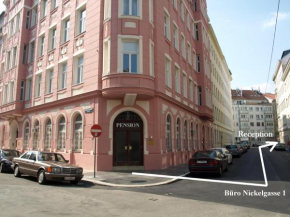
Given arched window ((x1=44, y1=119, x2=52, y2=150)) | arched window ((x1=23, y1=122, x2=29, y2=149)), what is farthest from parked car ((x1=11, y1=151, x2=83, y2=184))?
arched window ((x1=23, y1=122, x2=29, y2=149))

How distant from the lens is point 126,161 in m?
15.9

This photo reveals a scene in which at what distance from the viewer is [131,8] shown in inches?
666

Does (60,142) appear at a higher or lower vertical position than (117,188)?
higher

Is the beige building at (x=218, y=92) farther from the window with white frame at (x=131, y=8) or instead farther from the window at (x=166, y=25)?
the window with white frame at (x=131, y=8)

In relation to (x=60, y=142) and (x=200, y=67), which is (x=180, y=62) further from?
(x=60, y=142)

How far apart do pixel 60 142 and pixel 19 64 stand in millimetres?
11260

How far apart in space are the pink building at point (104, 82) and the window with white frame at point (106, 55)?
0.23 feet

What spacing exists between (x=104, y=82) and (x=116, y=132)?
335 centimetres

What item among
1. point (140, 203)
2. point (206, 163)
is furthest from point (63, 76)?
point (140, 203)

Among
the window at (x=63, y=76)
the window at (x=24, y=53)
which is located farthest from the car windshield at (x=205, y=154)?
the window at (x=24, y=53)

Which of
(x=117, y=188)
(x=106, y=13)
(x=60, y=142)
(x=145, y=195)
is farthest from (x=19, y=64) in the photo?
(x=145, y=195)

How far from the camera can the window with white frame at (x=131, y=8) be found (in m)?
16.8

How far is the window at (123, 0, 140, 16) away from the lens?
1682 cm

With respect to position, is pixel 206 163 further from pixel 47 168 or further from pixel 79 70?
pixel 79 70
